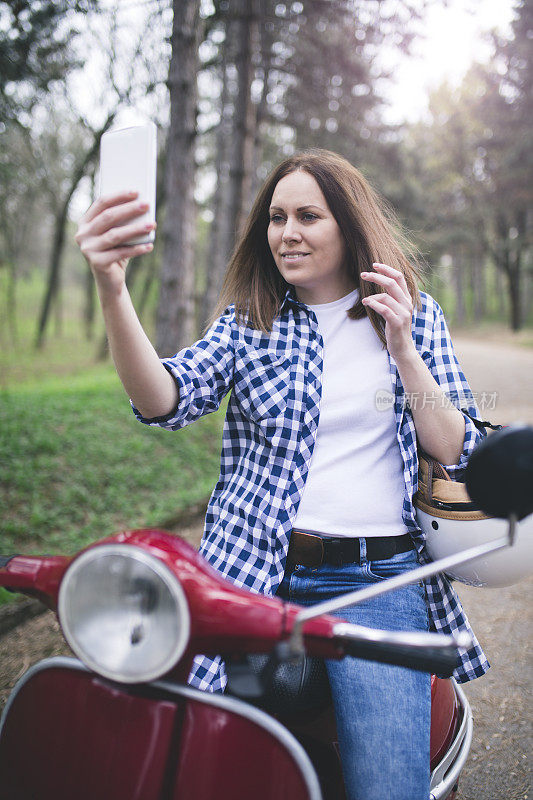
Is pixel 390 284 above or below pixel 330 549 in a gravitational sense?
above

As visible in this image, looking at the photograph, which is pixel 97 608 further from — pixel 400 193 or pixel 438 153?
pixel 438 153

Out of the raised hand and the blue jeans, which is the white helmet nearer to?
the blue jeans

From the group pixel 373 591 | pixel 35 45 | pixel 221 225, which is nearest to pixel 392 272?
pixel 373 591

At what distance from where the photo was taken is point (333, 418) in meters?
1.64

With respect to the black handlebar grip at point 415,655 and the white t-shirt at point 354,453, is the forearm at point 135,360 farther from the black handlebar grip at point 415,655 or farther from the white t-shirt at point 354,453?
the black handlebar grip at point 415,655

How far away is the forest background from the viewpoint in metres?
5.05

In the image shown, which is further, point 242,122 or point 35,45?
point 242,122

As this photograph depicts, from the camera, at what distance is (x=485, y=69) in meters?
22.0

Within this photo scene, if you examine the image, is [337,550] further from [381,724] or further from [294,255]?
[294,255]

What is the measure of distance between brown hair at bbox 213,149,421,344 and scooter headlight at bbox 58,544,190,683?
981mm

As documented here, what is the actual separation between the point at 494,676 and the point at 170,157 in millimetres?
6129

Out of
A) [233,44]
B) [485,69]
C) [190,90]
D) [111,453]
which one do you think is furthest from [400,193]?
[111,453]

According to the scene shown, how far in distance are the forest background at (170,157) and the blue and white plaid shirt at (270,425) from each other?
861 mm

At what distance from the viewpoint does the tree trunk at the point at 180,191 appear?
245 inches
